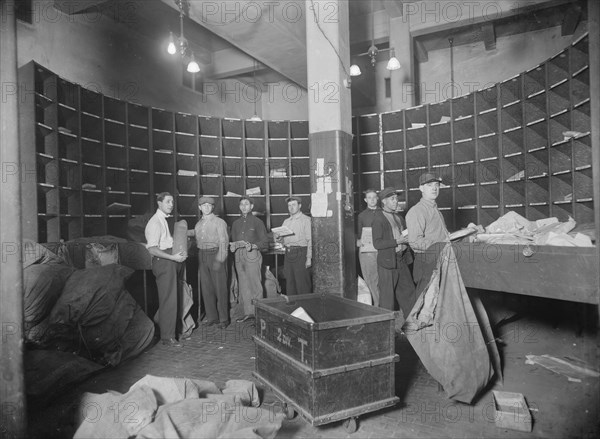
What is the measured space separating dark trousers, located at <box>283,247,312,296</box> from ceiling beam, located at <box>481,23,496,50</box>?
5.53m

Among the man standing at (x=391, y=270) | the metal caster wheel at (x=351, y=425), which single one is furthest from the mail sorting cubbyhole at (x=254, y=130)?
the metal caster wheel at (x=351, y=425)

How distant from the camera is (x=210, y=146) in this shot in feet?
24.0

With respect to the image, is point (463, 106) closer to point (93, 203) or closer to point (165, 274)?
point (165, 274)

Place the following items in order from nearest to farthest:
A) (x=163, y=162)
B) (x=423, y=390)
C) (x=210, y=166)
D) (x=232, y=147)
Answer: (x=423, y=390)
(x=163, y=162)
(x=210, y=166)
(x=232, y=147)

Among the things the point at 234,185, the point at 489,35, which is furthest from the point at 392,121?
the point at 234,185

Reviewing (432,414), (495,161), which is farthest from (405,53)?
(432,414)

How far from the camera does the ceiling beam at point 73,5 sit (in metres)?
6.43

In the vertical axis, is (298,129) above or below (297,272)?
above

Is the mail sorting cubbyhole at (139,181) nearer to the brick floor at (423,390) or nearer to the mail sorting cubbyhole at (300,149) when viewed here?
the mail sorting cubbyhole at (300,149)

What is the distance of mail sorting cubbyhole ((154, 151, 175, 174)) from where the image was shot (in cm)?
663

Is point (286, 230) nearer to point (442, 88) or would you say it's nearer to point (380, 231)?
point (380, 231)

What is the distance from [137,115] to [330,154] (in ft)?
11.3

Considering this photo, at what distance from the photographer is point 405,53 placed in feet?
26.2

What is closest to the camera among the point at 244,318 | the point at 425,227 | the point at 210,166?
the point at 425,227
